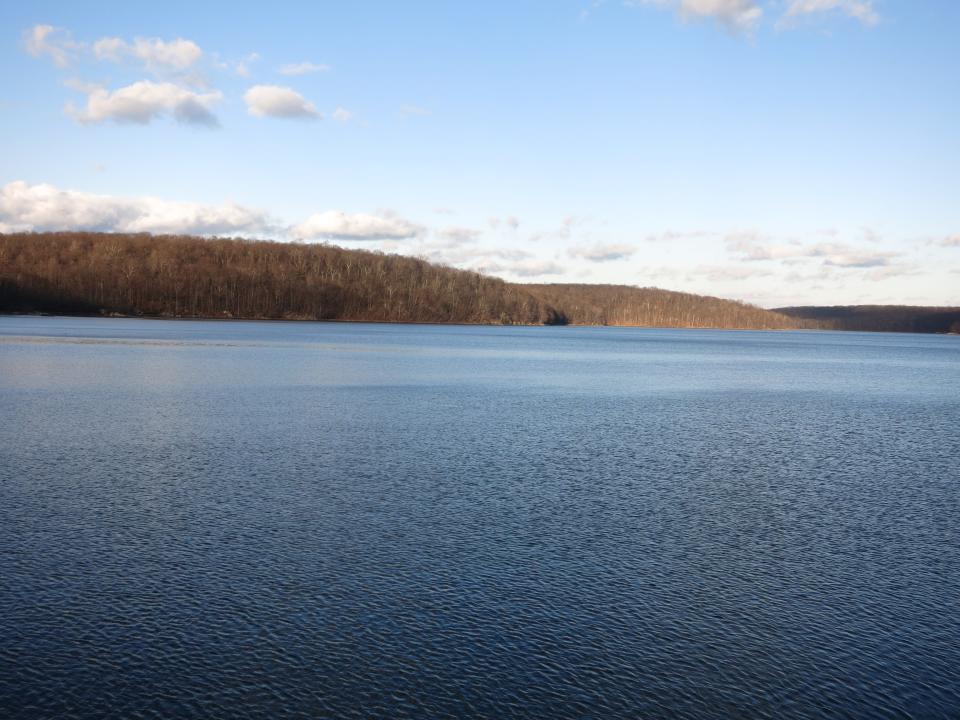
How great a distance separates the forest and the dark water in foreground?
378 ft

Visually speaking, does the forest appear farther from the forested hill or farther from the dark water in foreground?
the dark water in foreground

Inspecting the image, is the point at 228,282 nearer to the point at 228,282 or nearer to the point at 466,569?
the point at 228,282

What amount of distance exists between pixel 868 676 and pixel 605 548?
3.74 m

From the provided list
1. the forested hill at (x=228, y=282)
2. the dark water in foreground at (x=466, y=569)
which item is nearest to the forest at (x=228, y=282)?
the forested hill at (x=228, y=282)

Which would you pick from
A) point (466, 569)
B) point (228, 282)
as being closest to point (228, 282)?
point (228, 282)

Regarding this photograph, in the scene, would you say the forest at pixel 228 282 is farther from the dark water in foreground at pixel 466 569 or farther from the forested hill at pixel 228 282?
the dark water in foreground at pixel 466 569

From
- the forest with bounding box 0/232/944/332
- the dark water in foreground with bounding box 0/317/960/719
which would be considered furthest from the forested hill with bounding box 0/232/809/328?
the dark water in foreground with bounding box 0/317/960/719

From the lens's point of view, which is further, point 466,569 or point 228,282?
point 228,282

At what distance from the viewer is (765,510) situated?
12641 mm

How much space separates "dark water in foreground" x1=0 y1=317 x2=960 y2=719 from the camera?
21.5 ft

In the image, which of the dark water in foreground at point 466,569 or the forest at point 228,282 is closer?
the dark water in foreground at point 466,569

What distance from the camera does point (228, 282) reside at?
136875 mm

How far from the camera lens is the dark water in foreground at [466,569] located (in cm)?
657

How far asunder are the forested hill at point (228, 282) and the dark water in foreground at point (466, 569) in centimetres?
11539
